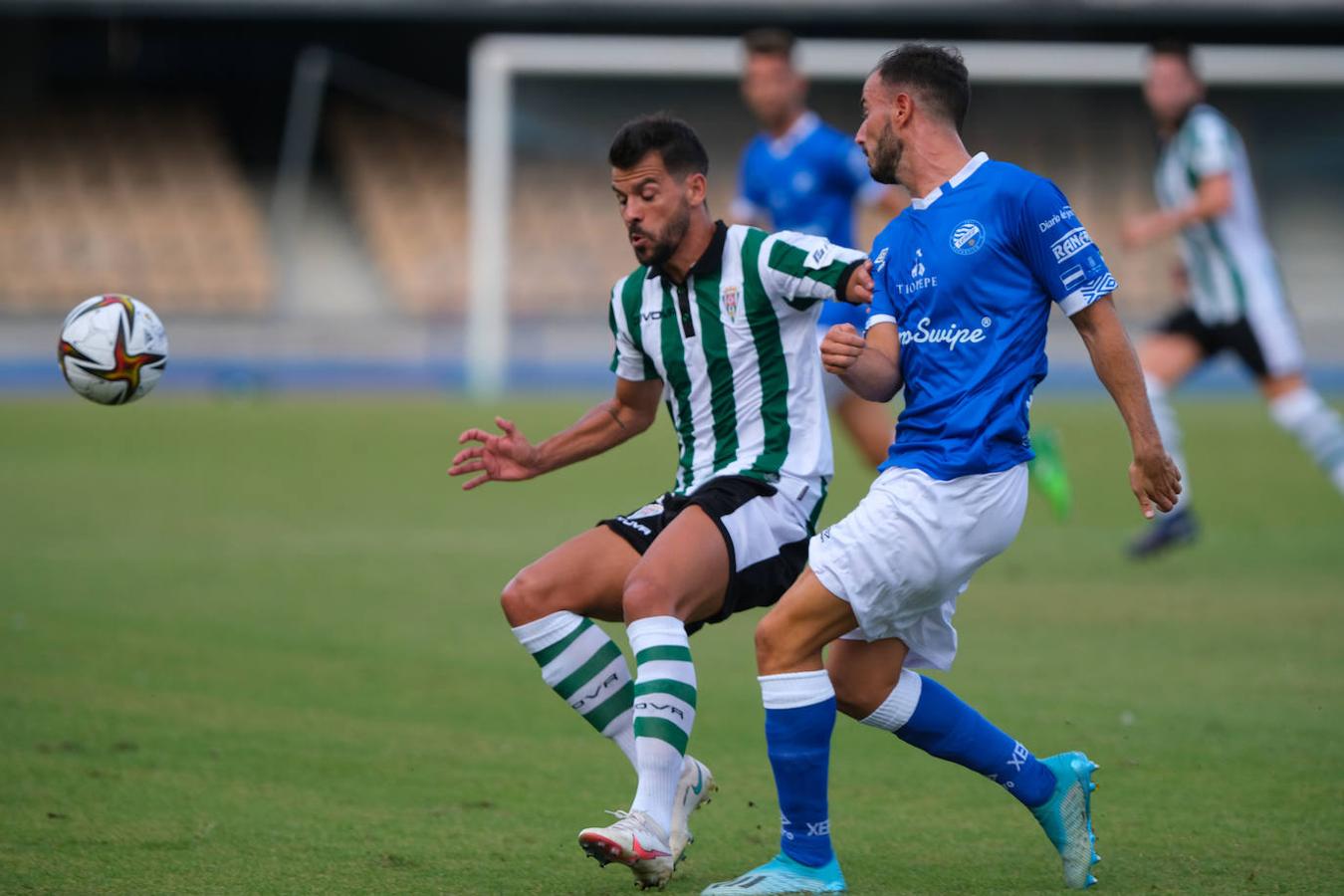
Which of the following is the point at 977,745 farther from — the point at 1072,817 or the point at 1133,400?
the point at 1133,400

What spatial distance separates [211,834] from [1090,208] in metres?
23.6

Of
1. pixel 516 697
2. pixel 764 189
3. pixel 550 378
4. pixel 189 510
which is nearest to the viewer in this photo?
pixel 516 697

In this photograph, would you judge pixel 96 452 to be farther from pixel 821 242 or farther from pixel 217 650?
pixel 821 242

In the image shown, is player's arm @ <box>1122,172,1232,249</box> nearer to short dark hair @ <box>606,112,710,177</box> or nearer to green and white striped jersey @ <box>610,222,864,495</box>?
green and white striped jersey @ <box>610,222,864,495</box>

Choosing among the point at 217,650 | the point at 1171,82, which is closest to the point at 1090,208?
the point at 1171,82

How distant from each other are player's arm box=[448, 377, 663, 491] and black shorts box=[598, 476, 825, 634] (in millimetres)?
Result: 325

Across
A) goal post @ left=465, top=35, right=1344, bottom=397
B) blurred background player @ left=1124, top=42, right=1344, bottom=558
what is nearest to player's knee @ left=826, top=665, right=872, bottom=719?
blurred background player @ left=1124, top=42, right=1344, bottom=558

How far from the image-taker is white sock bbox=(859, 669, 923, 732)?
4.52m

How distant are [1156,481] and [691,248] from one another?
161cm

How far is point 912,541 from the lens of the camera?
4.24 metres

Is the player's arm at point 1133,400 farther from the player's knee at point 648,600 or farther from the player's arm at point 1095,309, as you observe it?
the player's knee at point 648,600

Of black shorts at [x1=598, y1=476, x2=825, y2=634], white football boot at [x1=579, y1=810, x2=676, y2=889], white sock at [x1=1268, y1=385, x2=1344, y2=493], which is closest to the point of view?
white football boot at [x1=579, y1=810, x2=676, y2=889]

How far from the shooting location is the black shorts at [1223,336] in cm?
1011

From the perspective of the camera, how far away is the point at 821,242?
4.96 meters
